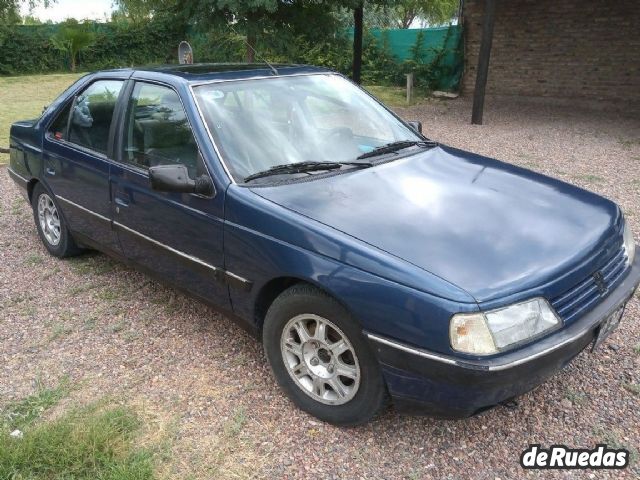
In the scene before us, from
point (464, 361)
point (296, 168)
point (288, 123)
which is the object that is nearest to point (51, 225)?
point (288, 123)

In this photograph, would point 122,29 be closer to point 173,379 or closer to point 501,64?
point 501,64

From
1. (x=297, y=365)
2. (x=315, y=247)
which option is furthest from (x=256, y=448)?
(x=315, y=247)

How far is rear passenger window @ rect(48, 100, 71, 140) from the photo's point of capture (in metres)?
4.24

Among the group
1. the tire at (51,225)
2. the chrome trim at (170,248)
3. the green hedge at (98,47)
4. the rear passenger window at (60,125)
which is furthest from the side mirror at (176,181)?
the green hedge at (98,47)

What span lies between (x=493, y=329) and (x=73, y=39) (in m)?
25.1

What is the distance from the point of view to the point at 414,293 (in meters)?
2.20

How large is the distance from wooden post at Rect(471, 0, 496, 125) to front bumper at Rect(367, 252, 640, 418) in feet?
31.4

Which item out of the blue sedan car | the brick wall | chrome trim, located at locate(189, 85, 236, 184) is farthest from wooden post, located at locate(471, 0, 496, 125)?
chrome trim, located at locate(189, 85, 236, 184)

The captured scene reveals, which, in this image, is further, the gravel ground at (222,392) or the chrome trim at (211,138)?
the chrome trim at (211,138)

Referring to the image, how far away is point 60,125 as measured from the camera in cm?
430

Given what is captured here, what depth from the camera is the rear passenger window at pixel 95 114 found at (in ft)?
12.4

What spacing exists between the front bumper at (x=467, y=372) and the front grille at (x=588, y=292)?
0.05 meters

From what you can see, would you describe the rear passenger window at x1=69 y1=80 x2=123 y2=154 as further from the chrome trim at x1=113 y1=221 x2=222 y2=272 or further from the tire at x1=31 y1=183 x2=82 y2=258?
the tire at x1=31 y1=183 x2=82 y2=258

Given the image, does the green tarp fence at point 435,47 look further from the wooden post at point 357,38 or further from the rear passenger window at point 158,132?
the rear passenger window at point 158,132
